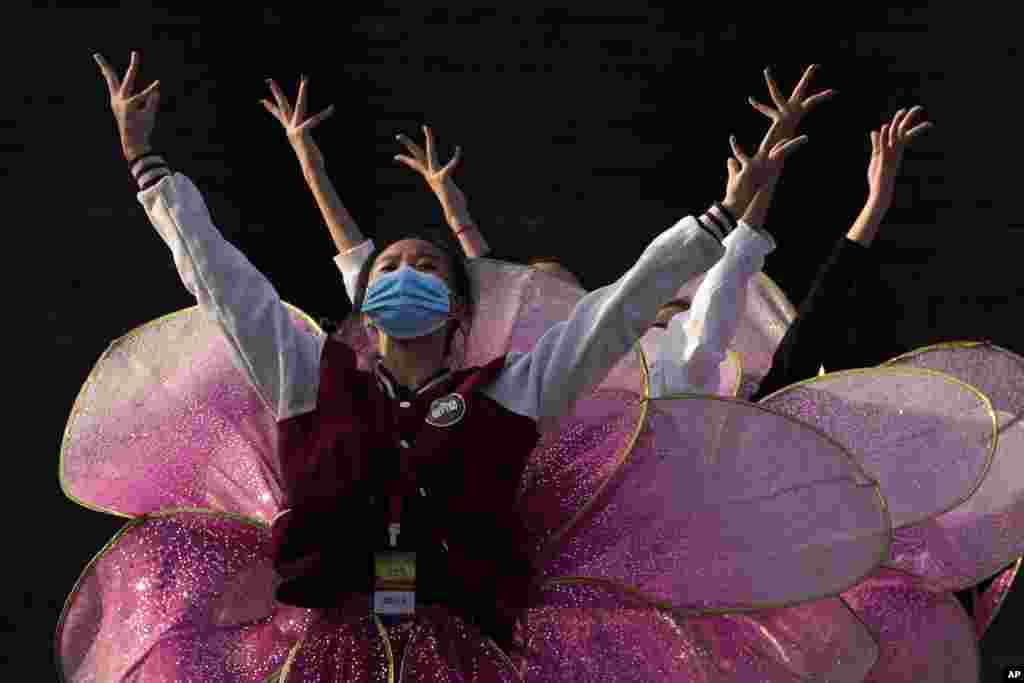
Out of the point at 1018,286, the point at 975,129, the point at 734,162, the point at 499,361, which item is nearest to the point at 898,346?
the point at 1018,286

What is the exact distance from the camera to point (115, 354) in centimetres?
206

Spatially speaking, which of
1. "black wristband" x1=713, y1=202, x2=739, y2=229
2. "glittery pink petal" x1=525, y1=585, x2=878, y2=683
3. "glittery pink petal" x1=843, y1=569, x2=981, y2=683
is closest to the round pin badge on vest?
"glittery pink petal" x1=525, y1=585, x2=878, y2=683

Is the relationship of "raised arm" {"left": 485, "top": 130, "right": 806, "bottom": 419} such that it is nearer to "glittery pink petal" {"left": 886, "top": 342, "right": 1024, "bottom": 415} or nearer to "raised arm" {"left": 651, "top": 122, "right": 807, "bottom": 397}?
"raised arm" {"left": 651, "top": 122, "right": 807, "bottom": 397}

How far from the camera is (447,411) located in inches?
70.9

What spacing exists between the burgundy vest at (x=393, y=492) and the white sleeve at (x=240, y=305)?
0.11ft

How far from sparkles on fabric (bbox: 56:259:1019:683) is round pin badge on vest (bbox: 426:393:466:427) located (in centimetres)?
12

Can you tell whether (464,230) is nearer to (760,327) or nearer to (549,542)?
(760,327)

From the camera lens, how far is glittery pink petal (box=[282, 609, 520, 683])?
5.80 ft

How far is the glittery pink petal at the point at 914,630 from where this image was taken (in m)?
2.15

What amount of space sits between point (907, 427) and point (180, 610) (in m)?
0.98

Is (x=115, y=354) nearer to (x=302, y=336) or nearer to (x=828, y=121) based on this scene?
Answer: (x=302, y=336)

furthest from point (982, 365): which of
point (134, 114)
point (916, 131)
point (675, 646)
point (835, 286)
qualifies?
point (134, 114)

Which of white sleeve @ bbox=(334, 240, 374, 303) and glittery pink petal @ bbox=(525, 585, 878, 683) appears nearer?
glittery pink petal @ bbox=(525, 585, 878, 683)

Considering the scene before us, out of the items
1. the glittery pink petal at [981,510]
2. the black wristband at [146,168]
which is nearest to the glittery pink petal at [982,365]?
the glittery pink petal at [981,510]
